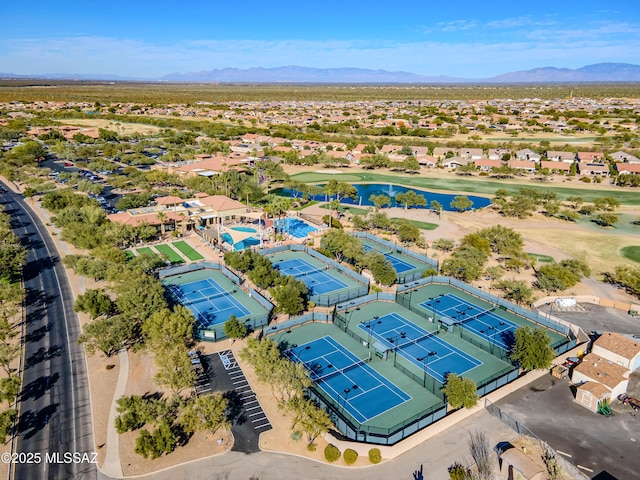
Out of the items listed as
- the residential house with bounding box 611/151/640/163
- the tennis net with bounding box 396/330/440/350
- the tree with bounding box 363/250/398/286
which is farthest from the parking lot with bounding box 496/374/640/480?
the residential house with bounding box 611/151/640/163

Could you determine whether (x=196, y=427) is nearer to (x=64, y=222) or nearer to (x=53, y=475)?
(x=53, y=475)

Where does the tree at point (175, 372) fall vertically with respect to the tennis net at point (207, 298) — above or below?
above

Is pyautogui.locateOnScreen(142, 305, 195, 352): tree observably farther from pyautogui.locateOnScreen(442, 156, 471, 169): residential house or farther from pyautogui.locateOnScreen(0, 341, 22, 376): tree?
pyautogui.locateOnScreen(442, 156, 471, 169): residential house

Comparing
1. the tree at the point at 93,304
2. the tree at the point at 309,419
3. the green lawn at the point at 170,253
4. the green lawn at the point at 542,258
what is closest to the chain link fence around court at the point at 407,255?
the green lawn at the point at 542,258

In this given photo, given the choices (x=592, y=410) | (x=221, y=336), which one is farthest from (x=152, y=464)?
(x=592, y=410)

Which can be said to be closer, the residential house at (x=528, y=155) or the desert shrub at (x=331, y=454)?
the desert shrub at (x=331, y=454)

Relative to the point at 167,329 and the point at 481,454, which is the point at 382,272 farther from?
the point at 167,329

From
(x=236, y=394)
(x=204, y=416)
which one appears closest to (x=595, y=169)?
(x=236, y=394)

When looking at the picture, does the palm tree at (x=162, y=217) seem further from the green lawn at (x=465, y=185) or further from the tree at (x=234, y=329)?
the green lawn at (x=465, y=185)
